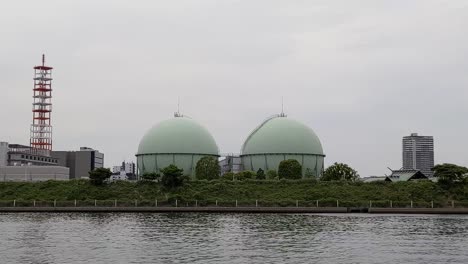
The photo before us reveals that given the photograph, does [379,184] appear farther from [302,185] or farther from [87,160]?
[87,160]

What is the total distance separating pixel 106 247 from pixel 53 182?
5555cm

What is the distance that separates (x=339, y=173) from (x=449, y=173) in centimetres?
1941

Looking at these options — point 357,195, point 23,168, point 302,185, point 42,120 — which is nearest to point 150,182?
A: point 302,185

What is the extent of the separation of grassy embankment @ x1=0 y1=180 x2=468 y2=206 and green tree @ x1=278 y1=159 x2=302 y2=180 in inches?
359

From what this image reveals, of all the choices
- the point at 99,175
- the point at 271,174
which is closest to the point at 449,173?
the point at 271,174

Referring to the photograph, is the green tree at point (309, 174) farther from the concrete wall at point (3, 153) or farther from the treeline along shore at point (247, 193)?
the concrete wall at point (3, 153)

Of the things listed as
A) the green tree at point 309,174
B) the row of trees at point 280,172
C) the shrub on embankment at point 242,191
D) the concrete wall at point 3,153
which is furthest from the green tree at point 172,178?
the concrete wall at point 3,153

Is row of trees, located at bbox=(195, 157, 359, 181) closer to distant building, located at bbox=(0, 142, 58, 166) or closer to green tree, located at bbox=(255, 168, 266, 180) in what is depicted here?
green tree, located at bbox=(255, 168, 266, 180)

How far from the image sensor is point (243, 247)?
99.5ft

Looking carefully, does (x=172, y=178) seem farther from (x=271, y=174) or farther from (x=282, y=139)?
(x=282, y=139)

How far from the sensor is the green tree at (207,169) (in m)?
92.2

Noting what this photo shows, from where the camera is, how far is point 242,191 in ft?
251

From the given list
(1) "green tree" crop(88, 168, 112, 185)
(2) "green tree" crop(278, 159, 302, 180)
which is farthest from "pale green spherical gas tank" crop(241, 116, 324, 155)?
(1) "green tree" crop(88, 168, 112, 185)

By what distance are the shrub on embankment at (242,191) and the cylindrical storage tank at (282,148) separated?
18335 mm
